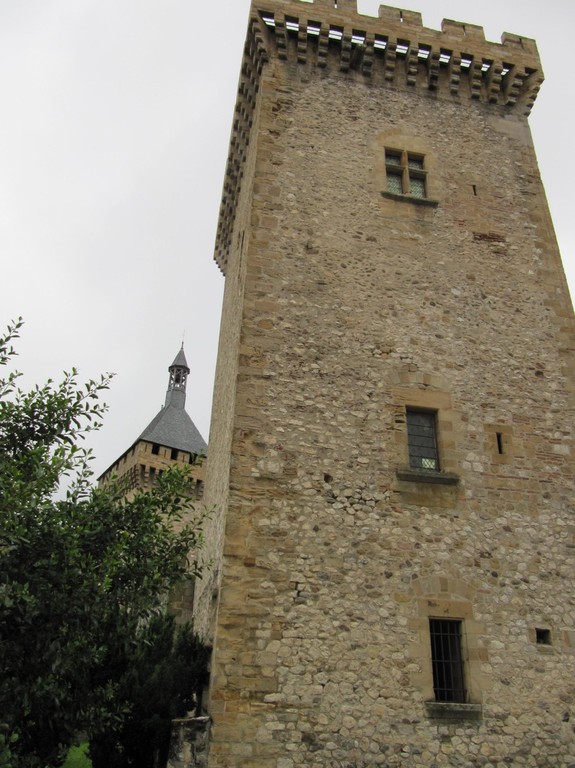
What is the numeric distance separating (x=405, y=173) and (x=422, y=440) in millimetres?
5588

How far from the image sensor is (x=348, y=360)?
11289 millimetres

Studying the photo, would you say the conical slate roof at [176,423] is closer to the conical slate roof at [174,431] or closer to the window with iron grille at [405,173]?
the conical slate roof at [174,431]

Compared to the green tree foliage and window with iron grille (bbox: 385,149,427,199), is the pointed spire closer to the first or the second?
window with iron grille (bbox: 385,149,427,199)

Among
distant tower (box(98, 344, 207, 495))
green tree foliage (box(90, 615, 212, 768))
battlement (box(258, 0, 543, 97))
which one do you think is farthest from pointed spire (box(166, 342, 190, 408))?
green tree foliage (box(90, 615, 212, 768))

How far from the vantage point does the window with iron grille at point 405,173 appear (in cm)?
1352

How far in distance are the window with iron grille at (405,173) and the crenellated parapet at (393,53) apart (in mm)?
1867

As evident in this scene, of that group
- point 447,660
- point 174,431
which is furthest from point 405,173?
point 174,431

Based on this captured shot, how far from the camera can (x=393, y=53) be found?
14.4 metres

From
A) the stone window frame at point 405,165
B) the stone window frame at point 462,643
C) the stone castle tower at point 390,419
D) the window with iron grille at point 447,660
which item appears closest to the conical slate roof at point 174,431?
the stone castle tower at point 390,419

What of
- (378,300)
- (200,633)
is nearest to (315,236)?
(378,300)

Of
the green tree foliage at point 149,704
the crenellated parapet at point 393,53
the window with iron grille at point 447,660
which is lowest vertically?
the green tree foliage at point 149,704

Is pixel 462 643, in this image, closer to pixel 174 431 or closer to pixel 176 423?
pixel 174 431

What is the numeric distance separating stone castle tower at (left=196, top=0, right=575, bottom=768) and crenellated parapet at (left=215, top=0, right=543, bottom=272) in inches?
1.9

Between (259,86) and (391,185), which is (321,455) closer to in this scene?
(391,185)
